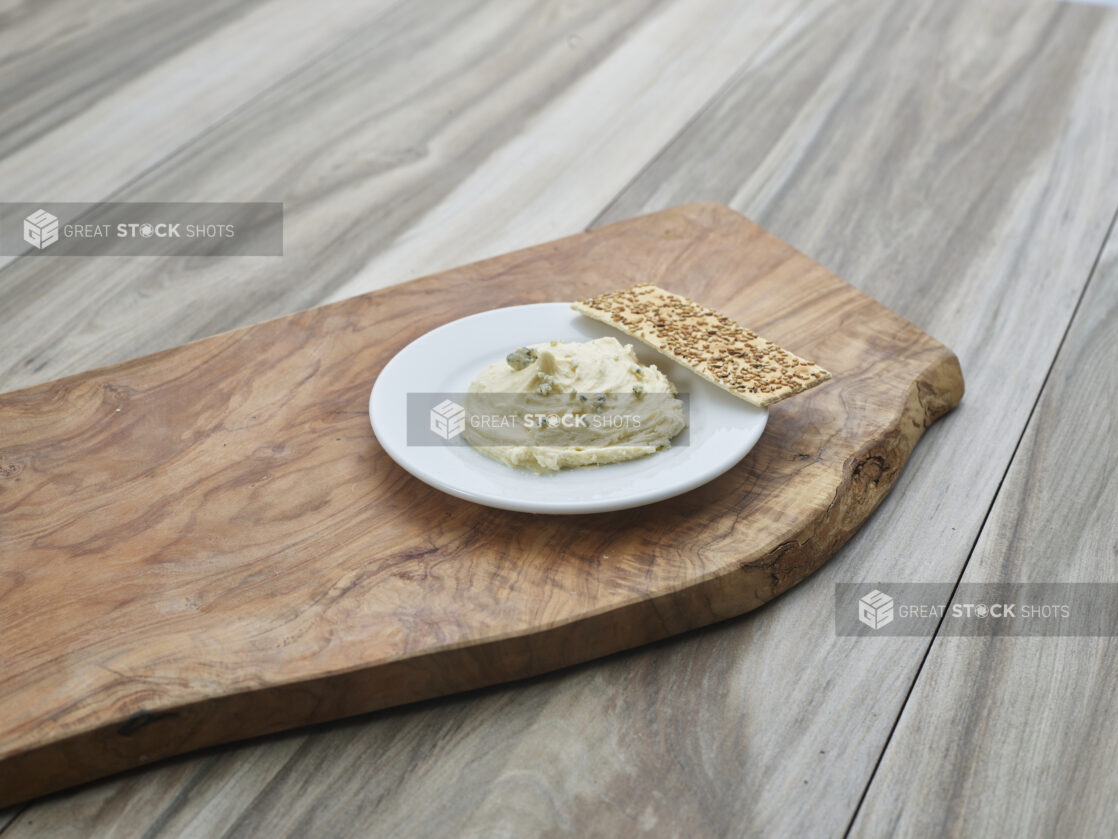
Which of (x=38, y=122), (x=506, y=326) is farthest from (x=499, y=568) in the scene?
(x=38, y=122)

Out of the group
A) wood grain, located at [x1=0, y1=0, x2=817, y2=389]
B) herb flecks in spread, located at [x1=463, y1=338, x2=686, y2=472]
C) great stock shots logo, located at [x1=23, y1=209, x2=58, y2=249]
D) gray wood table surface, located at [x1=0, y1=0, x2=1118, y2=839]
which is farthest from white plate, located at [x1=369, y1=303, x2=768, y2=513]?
great stock shots logo, located at [x1=23, y1=209, x2=58, y2=249]

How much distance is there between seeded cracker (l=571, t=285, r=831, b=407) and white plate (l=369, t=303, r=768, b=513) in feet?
0.08

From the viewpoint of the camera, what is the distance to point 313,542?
45.4 inches

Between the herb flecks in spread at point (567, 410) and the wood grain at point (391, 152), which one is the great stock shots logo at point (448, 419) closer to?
the herb flecks in spread at point (567, 410)

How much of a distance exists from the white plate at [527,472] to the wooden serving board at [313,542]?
0.05 m

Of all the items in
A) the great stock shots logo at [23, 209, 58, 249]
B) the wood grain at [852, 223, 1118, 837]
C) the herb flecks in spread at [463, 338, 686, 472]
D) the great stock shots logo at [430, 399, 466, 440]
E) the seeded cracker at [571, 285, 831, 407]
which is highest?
the seeded cracker at [571, 285, 831, 407]

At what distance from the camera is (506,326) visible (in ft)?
4.69

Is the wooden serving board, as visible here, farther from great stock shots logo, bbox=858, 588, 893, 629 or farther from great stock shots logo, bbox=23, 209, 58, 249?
great stock shots logo, bbox=23, 209, 58, 249

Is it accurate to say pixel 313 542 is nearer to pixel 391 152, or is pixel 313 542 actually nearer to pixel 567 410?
pixel 567 410

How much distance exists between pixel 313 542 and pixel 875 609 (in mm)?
623

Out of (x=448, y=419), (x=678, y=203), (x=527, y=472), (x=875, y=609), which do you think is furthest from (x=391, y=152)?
(x=875, y=609)

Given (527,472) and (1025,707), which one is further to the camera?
(527,472)

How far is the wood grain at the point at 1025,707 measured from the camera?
0.99 meters

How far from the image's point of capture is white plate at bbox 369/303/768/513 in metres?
1.14
